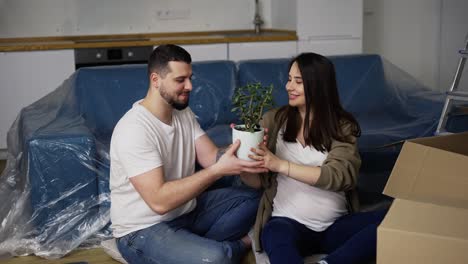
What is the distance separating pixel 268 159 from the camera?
7.90 feet

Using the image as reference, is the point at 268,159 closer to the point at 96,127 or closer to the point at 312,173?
the point at 312,173

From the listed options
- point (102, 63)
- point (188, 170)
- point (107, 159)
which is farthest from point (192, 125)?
point (102, 63)

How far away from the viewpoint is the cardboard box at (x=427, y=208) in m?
1.55

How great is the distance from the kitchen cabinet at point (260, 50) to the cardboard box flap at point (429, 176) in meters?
3.17

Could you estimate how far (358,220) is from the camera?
2590 millimetres

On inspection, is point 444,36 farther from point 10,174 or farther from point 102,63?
point 10,174

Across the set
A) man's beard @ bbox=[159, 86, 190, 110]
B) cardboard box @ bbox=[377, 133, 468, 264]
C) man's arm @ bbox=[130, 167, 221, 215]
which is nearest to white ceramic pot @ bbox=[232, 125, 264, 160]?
man's arm @ bbox=[130, 167, 221, 215]

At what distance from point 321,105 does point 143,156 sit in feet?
2.27

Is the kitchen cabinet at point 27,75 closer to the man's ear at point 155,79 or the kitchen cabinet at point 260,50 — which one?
the kitchen cabinet at point 260,50

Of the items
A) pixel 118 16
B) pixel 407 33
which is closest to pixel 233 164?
pixel 118 16

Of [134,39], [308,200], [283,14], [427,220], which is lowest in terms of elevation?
[308,200]

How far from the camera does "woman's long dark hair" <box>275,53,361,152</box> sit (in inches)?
102

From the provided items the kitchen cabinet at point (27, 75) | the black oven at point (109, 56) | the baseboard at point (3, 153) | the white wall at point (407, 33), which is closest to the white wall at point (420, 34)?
the white wall at point (407, 33)

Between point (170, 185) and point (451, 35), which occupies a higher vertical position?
point (451, 35)
